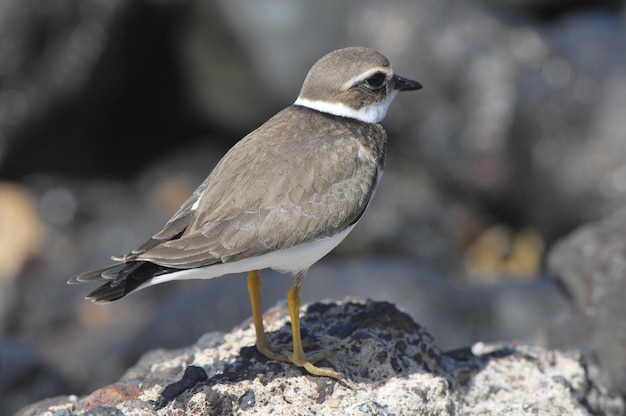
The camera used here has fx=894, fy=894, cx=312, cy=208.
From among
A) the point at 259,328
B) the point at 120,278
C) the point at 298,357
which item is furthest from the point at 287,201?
the point at 120,278

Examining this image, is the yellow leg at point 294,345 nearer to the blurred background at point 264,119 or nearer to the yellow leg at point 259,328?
the yellow leg at point 259,328

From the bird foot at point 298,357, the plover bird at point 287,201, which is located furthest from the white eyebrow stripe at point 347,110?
the bird foot at point 298,357

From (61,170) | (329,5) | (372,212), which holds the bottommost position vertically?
(372,212)

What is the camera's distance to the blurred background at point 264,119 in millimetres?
14758

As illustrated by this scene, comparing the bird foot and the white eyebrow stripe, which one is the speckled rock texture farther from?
the white eyebrow stripe

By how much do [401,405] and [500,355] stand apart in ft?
5.14

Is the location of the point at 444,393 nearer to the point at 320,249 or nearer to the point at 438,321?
the point at 320,249

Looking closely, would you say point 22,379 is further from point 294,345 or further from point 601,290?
point 601,290

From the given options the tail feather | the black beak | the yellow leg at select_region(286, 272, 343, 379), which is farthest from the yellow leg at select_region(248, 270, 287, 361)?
the black beak

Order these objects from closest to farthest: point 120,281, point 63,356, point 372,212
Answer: point 120,281, point 63,356, point 372,212

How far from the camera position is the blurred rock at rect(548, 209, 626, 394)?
8.37 meters

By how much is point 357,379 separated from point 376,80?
2489mm

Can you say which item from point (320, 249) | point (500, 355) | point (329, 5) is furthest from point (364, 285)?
point (329, 5)

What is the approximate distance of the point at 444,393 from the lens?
6.56 metres
